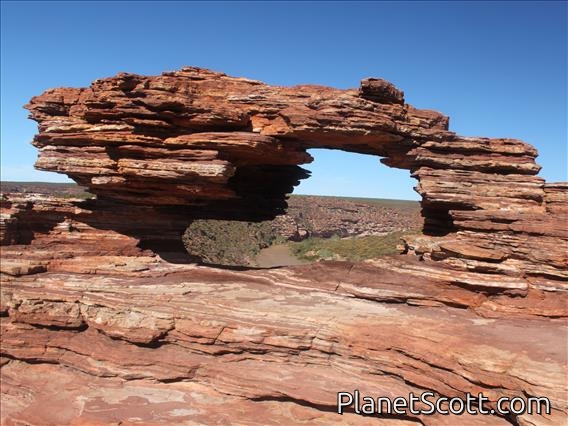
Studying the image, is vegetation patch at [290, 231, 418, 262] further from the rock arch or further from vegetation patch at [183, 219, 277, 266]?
the rock arch

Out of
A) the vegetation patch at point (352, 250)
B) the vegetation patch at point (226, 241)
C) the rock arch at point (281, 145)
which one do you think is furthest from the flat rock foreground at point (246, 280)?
Answer: the vegetation patch at point (352, 250)

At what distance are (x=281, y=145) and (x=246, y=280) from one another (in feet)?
15.2

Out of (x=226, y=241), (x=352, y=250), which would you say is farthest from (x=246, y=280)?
(x=226, y=241)

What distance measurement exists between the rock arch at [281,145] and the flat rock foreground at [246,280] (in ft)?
0.20

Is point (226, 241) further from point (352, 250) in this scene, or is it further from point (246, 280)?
point (246, 280)

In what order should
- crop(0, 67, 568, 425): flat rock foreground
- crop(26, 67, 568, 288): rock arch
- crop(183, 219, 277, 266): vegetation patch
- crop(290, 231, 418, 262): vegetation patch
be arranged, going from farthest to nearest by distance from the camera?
crop(183, 219, 277, 266): vegetation patch
crop(290, 231, 418, 262): vegetation patch
crop(26, 67, 568, 288): rock arch
crop(0, 67, 568, 425): flat rock foreground

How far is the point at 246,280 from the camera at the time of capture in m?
15.4

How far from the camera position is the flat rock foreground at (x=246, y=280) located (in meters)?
12.1

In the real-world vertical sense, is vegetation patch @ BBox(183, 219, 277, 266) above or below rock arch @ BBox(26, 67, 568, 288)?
below

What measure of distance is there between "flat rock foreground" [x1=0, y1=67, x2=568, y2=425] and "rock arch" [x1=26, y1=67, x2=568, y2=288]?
0.06 meters

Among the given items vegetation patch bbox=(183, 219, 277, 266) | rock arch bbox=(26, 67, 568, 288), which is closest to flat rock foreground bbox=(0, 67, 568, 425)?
rock arch bbox=(26, 67, 568, 288)

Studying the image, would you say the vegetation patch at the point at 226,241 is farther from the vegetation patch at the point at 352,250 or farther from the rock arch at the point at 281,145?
the rock arch at the point at 281,145

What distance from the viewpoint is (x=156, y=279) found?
610 inches

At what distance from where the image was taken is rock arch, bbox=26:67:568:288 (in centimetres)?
1426
